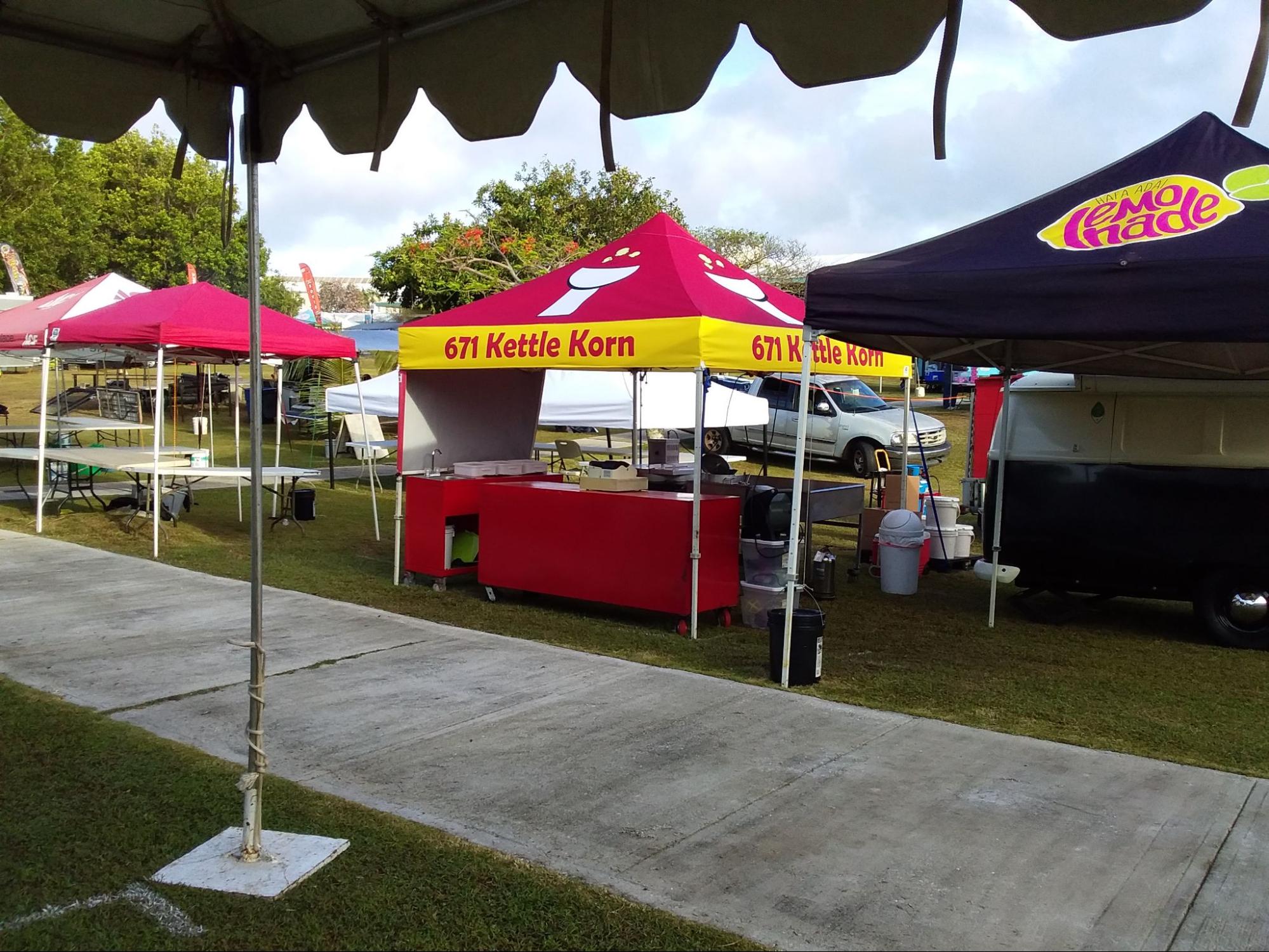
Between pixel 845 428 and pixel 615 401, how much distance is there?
264 inches

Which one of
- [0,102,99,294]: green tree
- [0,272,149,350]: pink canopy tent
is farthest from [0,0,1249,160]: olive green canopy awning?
[0,102,99,294]: green tree

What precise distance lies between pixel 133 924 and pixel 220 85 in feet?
9.50

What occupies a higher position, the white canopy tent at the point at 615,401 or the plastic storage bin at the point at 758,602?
the white canopy tent at the point at 615,401

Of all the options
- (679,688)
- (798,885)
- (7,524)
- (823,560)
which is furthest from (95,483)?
(798,885)

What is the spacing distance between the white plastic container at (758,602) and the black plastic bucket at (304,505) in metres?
7.14

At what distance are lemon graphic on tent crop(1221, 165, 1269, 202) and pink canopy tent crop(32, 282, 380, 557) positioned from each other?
331 inches

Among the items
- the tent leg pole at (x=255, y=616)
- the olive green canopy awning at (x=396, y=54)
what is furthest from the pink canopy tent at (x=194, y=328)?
the tent leg pole at (x=255, y=616)

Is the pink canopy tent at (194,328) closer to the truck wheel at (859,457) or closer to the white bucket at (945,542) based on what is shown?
the white bucket at (945,542)

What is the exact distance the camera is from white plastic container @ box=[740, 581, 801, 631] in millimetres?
8273

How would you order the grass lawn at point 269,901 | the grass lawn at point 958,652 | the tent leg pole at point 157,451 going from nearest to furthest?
the grass lawn at point 269,901 < the grass lawn at point 958,652 < the tent leg pole at point 157,451

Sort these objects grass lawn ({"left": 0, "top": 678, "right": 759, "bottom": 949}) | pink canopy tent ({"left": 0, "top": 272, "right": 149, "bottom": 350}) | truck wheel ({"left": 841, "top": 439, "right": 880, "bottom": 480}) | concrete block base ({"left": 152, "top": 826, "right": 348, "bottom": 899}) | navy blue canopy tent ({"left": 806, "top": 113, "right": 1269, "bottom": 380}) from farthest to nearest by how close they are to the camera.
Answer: truck wheel ({"left": 841, "top": 439, "right": 880, "bottom": 480}), pink canopy tent ({"left": 0, "top": 272, "right": 149, "bottom": 350}), navy blue canopy tent ({"left": 806, "top": 113, "right": 1269, "bottom": 380}), concrete block base ({"left": 152, "top": 826, "right": 348, "bottom": 899}), grass lawn ({"left": 0, "top": 678, "right": 759, "bottom": 949})

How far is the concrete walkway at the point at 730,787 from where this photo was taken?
3.70 metres

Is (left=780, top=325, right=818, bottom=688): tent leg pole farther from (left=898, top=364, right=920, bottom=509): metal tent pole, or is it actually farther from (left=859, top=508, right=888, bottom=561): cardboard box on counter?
(left=859, top=508, right=888, bottom=561): cardboard box on counter

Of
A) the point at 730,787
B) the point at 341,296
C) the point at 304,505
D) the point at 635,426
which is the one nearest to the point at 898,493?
the point at 635,426
